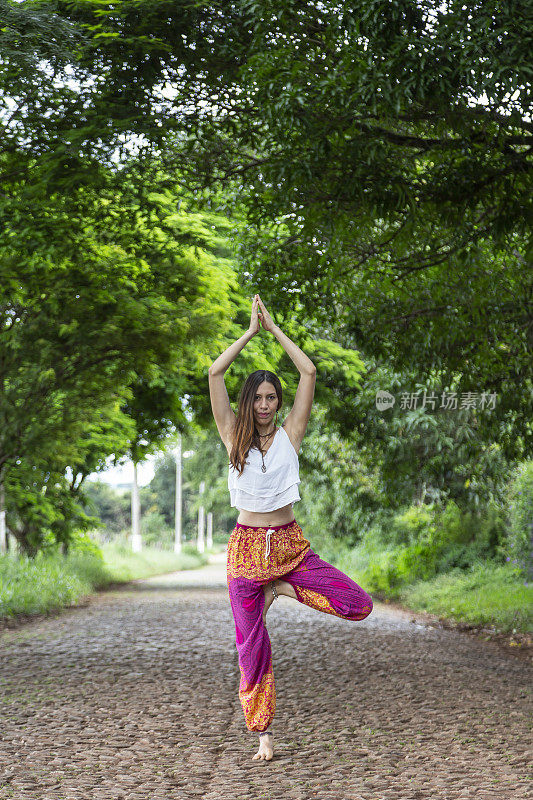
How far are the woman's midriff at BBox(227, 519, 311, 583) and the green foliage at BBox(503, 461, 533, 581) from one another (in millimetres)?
11251

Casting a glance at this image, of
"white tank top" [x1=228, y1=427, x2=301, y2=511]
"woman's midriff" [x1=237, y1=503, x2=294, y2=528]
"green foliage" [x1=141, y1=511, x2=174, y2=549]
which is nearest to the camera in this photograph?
"white tank top" [x1=228, y1=427, x2=301, y2=511]

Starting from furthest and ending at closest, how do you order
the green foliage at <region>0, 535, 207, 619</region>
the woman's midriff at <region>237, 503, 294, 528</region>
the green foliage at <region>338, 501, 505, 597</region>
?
the green foliage at <region>338, 501, 505, 597</region>
the green foliage at <region>0, 535, 207, 619</region>
the woman's midriff at <region>237, 503, 294, 528</region>

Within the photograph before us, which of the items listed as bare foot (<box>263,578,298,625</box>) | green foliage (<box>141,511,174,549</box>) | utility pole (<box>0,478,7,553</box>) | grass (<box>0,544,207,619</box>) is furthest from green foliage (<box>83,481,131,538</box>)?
bare foot (<box>263,578,298,625</box>)

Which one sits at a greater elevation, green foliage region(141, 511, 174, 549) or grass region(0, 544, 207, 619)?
grass region(0, 544, 207, 619)

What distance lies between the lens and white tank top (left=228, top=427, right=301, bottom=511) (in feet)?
15.9

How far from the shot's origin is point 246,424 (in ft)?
16.1

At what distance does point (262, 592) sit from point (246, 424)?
0.99 m

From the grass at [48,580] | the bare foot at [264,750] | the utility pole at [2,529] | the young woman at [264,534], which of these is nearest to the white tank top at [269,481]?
the young woman at [264,534]

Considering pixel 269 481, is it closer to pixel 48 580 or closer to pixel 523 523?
pixel 48 580

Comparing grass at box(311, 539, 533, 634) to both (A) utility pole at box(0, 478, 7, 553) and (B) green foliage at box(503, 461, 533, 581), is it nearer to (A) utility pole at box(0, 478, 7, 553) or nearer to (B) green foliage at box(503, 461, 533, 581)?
(B) green foliage at box(503, 461, 533, 581)

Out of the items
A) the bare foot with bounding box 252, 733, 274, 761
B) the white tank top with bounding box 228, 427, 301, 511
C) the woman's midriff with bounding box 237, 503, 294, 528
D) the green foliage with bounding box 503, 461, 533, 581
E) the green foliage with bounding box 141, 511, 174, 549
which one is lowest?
the green foliage with bounding box 141, 511, 174, 549

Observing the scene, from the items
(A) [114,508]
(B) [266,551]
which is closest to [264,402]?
(B) [266,551]

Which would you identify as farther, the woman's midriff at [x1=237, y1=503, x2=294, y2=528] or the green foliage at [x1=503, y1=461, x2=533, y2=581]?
the green foliage at [x1=503, y1=461, x2=533, y2=581]

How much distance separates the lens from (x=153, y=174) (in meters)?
8.38
